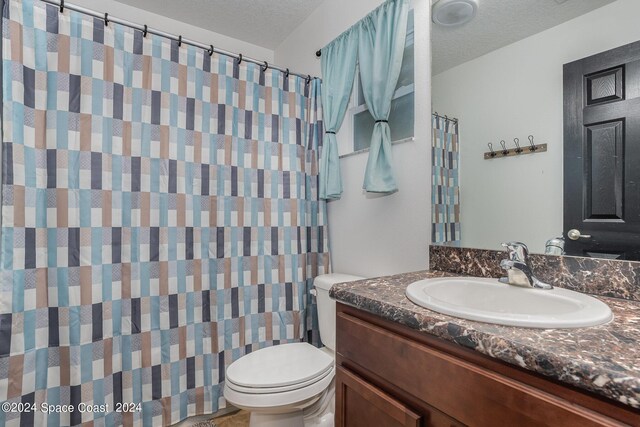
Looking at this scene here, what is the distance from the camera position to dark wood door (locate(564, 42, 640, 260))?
0.81 metres

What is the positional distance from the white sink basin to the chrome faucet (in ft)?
0.08

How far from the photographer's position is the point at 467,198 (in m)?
1.22

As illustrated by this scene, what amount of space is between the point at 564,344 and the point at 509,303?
408mm

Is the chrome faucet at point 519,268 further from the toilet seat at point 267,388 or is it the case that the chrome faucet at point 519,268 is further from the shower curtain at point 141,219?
the shower curtain at point 141,219

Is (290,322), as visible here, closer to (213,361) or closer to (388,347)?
(213,361)

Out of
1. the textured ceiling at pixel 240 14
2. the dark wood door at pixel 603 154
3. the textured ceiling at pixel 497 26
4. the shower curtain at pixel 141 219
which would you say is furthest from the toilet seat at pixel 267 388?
the textured ceiling at pixel 240 14

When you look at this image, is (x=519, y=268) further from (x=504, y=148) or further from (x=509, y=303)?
(x=504, y=148)

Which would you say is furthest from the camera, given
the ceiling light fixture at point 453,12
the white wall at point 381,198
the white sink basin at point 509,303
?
the white wall at point 381,198

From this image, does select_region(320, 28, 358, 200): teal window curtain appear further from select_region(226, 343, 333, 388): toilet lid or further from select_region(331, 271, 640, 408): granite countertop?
select_region(331, 271, 640, 408): granite countertop

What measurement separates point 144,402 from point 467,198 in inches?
68.6

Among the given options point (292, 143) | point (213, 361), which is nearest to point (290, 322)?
point (213, 361)

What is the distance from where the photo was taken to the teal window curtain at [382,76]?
1382 mm

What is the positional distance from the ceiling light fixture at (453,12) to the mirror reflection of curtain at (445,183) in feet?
1.21

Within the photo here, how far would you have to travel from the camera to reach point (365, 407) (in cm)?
87
